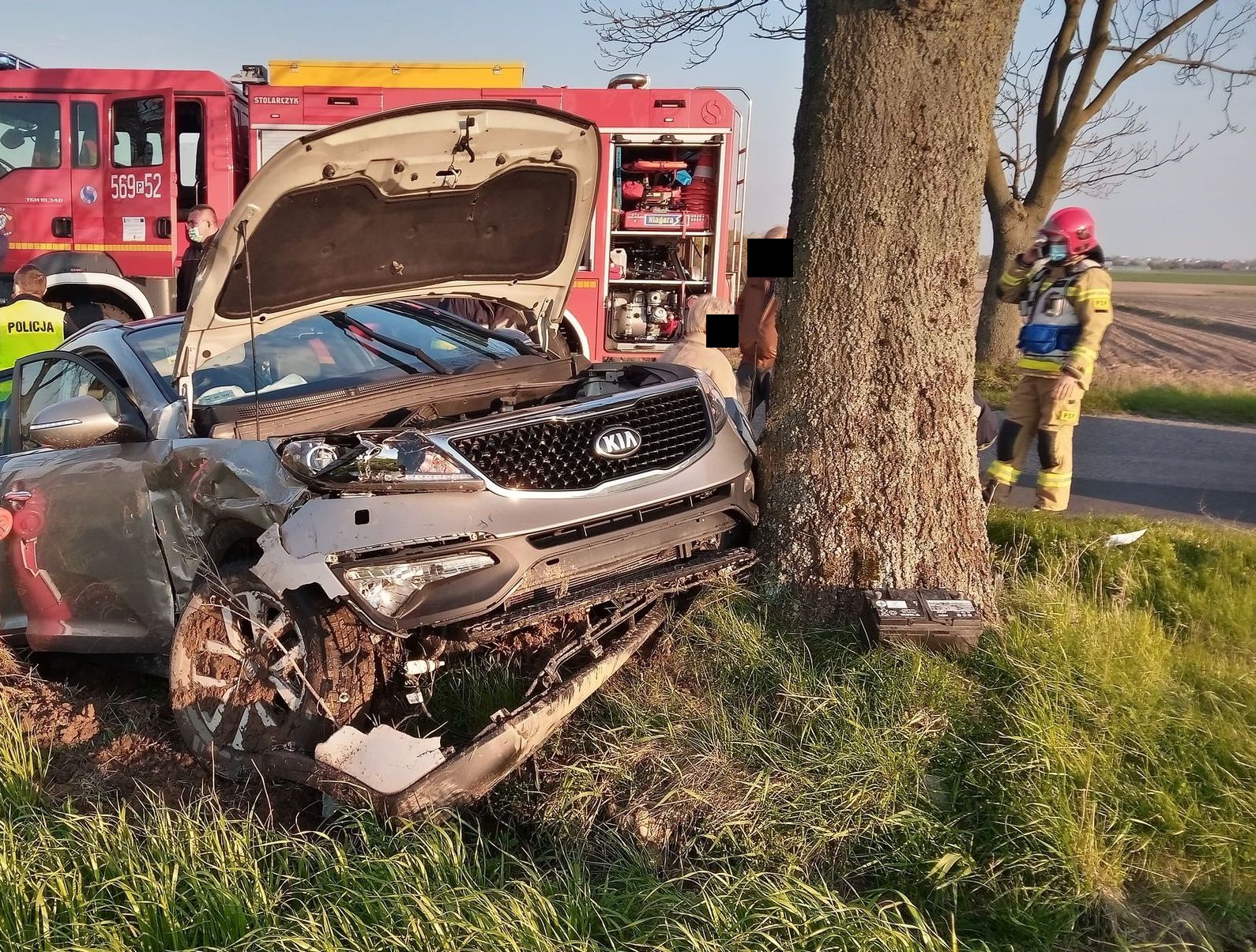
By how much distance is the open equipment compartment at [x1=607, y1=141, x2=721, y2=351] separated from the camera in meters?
9.99

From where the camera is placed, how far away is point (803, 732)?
294cm

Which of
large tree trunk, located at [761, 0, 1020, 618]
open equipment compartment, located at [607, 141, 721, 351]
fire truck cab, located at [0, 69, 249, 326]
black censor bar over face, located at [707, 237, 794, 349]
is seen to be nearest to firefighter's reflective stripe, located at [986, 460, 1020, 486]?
large tree trunk, located at [761, 0, 1020, 618]

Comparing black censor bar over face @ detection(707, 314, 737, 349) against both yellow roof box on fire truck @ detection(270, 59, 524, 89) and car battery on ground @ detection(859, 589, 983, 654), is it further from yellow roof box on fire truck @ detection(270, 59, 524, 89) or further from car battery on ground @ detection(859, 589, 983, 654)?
yellow roof box on fire truck @ detection(270, 59, 524, 89)

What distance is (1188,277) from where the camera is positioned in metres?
69.6

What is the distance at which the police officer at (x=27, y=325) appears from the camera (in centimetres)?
622

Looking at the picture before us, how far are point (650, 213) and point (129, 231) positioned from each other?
498cm

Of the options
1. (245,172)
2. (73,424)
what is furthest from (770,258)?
(245,172)

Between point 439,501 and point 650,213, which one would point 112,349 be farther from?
point 650,213

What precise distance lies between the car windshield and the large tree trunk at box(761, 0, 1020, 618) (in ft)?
4.86

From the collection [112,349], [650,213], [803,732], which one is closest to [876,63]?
[803,732]

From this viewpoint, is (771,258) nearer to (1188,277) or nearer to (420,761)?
(420,761)

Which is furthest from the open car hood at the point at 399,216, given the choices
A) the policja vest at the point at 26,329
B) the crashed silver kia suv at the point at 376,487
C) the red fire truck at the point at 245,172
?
the red fire truck at the point at 245,172

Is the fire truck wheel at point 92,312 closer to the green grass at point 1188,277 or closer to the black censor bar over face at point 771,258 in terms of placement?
the black censor bar over face at point 771,258

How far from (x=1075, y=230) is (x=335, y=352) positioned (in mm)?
3706
